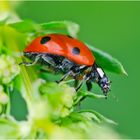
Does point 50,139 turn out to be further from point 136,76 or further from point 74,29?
point 136,76

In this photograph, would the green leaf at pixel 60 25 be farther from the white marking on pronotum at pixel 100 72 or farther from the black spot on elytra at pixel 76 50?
the white marking on pronotum at pixel 100 72

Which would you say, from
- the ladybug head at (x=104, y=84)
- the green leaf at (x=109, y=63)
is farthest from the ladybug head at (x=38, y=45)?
the ladybug head at (x=104, y=84)

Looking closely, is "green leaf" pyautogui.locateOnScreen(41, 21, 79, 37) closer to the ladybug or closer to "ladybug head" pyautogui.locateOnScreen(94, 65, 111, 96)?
the ladybug

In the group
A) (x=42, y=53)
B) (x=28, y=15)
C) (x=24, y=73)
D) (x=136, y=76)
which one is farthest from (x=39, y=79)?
(x=136, y=76)

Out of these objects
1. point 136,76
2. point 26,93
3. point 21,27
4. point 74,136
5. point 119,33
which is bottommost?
point 74,136

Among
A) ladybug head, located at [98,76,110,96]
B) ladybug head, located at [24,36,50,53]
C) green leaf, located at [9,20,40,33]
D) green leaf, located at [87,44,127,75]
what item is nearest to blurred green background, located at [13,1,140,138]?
ladybug head, located at [98,76,110,96]

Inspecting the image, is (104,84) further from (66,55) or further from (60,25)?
(60,25)
